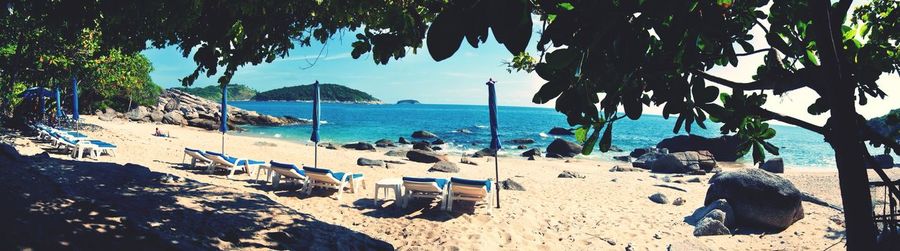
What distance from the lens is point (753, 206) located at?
775 centimetres

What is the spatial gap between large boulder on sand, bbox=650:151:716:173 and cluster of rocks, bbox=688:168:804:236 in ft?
41.3

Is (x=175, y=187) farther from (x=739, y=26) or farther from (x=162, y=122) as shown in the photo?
(x=162, y=122)

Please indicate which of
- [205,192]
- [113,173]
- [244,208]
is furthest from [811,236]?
[113,173]

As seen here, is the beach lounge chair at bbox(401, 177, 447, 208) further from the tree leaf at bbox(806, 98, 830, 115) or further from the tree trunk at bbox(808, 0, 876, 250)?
the tree trunk at bbox(808, 0, 876, 250)

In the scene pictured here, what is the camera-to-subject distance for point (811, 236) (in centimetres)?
726

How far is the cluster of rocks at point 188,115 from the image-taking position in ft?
135

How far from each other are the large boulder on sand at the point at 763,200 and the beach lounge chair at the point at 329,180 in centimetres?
770

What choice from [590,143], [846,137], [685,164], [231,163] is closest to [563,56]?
[590,143]

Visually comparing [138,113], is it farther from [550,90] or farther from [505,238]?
[550,90]

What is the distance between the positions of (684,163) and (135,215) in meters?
21.1

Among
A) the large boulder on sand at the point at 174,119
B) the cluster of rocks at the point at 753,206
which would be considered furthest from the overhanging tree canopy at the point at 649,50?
the large boulder on sand at the point at 174,119

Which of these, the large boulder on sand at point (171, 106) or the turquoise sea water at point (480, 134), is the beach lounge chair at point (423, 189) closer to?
the turquoise sea water at point (480, 134)

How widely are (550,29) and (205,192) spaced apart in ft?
23.5

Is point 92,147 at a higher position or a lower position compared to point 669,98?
lower
